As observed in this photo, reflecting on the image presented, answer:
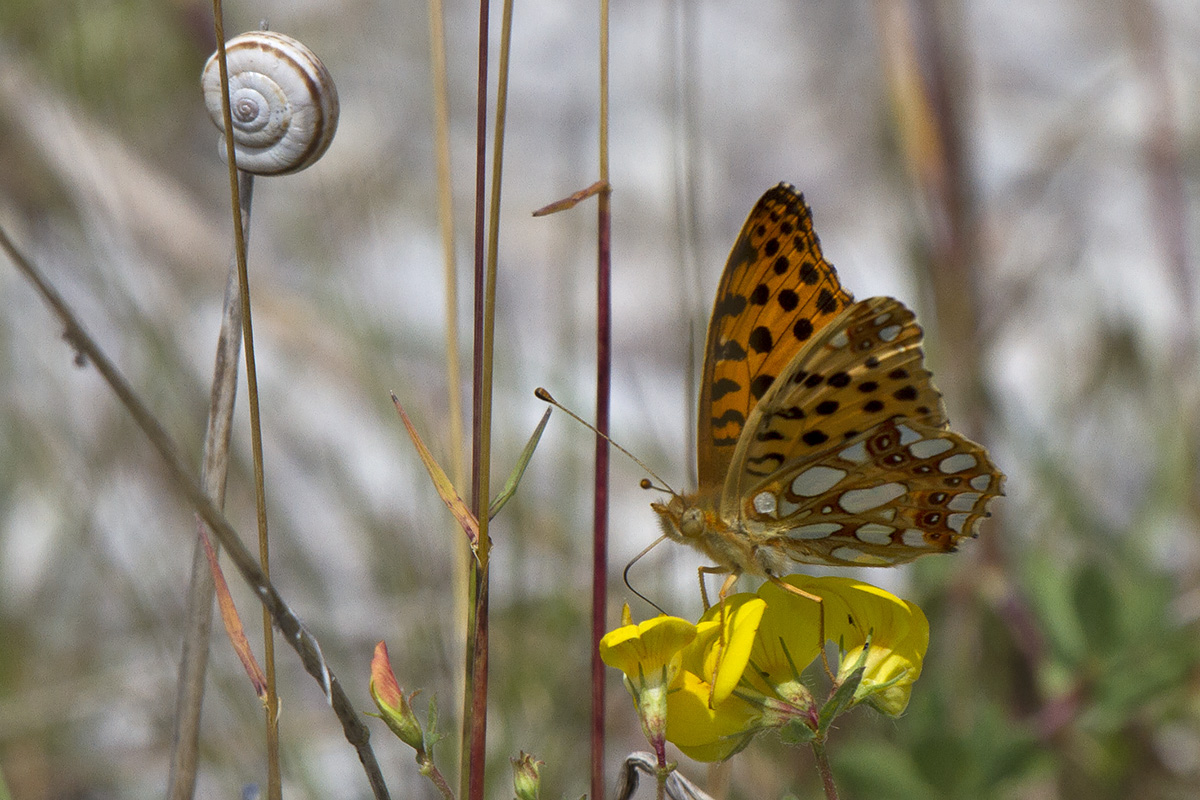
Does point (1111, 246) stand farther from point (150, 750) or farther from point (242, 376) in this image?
point (150, 750)

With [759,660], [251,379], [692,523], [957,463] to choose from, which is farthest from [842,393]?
[251,379]

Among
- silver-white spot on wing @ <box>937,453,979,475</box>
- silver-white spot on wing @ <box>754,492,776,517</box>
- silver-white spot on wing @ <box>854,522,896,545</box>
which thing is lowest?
silver-white spot on wing @ <box>854,522,896,545</box>

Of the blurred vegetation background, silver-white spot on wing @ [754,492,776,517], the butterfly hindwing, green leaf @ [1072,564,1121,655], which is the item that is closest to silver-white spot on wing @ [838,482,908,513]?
the butterfly hindwing

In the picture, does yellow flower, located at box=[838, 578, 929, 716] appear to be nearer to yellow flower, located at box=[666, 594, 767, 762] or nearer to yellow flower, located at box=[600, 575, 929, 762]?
yellow flower, located at box=[600, 575, 929, 762]

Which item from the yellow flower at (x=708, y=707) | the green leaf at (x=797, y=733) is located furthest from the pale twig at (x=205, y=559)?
the green leaf at (x=797, y=733)

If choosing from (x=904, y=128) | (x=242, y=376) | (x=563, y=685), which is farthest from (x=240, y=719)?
(x=904, y=128)

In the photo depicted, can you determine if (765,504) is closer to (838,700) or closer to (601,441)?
(601,441)

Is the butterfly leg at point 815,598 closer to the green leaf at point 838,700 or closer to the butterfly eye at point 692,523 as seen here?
the green leaf at point 838,700
